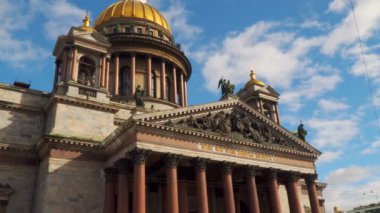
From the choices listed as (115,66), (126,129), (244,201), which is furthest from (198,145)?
(115,66)

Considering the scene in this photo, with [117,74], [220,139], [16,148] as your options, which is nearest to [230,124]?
[220,139]

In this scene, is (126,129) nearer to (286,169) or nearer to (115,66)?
(286,169)

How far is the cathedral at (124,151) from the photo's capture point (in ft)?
78.0

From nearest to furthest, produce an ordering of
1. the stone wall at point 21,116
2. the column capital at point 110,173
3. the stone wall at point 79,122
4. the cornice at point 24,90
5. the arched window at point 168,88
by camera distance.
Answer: the column capital at point 110,173 → the stone wall at point 79,122 → the stone wall at point 21,116 → the cornice at point 24,90 → the arched window at point 168,88

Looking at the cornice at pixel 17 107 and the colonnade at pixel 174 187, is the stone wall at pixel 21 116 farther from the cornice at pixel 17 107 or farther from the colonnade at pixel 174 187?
the colonnade at pixel 174 187

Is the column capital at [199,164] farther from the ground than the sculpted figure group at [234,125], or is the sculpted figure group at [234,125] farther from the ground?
the sculpted figure group at [234,125]

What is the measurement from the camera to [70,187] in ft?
80.4

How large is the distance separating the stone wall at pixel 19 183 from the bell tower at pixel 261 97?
23.8 m

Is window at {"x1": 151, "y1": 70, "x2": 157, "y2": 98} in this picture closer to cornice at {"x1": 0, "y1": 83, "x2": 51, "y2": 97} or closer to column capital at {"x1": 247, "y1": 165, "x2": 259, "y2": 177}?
cornice at {"x1": 0, "y1": 83, "x2": 51, "y2": 97}

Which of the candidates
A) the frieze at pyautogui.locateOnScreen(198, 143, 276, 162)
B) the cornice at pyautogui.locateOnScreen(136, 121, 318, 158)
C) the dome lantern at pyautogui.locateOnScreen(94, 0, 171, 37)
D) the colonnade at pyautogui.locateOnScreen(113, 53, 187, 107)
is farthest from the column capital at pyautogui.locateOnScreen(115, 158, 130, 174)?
the dome lantern at pyautogui.locateOnScreen(94, 0, 171, 37)

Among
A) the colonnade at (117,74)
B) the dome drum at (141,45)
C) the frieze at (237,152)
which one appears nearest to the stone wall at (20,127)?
the colonnade at (117,74)

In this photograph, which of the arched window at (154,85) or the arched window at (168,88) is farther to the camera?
the arched window at (168,88)

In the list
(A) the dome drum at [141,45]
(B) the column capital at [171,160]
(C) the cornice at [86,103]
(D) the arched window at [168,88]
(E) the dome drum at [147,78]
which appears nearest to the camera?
(B) the column capital at [171,160]

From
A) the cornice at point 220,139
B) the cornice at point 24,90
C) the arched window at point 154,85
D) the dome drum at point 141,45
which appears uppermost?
the dome drum at point 141,45
